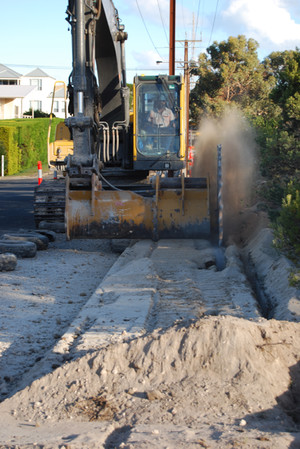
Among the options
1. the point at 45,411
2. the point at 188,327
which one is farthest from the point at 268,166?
the point at 45,411

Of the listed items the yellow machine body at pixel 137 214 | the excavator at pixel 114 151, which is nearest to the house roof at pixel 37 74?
the excavator at pixel 114 151

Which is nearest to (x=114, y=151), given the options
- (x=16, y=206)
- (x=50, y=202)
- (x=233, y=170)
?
(x=50, y=202)

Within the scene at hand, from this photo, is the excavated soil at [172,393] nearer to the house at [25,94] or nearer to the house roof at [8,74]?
the house at [25,94]

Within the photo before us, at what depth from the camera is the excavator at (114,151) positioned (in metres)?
10.8

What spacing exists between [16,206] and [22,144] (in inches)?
826

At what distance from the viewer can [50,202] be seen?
1401cm

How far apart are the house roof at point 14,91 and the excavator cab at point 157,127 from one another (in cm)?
5826

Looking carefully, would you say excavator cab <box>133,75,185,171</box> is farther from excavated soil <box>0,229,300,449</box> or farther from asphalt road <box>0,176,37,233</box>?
excavated soil <box>0,229,300,449</box>

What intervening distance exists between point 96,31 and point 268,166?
4.17 m

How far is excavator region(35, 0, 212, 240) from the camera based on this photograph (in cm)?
1082

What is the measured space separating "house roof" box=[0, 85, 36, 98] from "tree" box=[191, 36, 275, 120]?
38.2m

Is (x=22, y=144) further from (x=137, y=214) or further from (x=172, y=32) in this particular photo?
(x=137, y=214)

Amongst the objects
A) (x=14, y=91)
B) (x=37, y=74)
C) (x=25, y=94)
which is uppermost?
(x=37, y=74)

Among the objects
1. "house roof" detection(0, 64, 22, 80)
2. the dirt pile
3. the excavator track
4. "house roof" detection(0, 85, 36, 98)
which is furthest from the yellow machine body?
"house roof" detection(0, 64, 22, 80)
